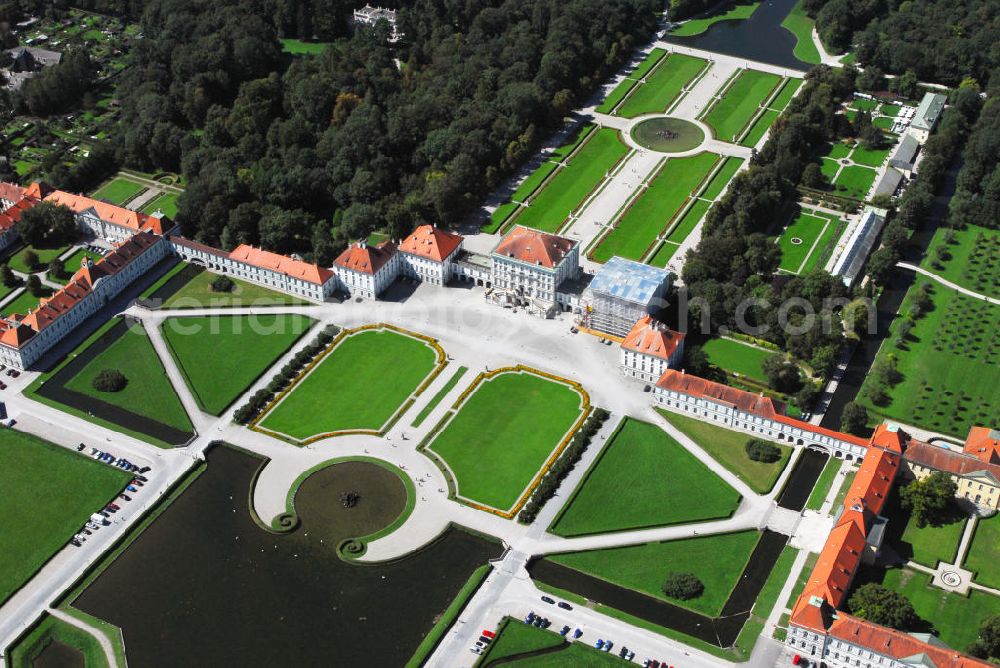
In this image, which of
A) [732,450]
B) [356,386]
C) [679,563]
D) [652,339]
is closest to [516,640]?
[679,563]

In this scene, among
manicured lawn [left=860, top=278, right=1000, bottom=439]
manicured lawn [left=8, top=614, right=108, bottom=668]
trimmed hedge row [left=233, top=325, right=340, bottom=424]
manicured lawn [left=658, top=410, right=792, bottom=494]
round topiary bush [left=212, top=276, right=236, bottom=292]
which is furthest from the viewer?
round topiary bush [left=212, top=276, right=236, bottom=292]

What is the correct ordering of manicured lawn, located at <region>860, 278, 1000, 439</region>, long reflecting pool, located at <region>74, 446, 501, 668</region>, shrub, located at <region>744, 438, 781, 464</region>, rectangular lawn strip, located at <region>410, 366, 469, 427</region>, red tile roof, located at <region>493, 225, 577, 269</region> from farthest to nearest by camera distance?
red tile roof, located at <region>493, 225, 577, 269</region>
rectangular lawn strip, located at <region>410, 366, 469, 427</region>
manicured lawn, located at <region>860, 278, 1000, 439</region>
shrub, located at <region>744, 438, 781, 464</region>
long reflecting pool, located at <region>74, 446, 501, 668</region>

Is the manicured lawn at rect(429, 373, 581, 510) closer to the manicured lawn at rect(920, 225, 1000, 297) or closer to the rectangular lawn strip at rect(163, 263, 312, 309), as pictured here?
the rectangular lawn strip at rect(163, 263, 312, 309)

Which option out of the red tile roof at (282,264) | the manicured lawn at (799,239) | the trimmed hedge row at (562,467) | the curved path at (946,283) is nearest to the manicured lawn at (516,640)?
the trimmed hedge row at (562,467)

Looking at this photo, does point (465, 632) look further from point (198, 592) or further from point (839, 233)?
point (839, 233)

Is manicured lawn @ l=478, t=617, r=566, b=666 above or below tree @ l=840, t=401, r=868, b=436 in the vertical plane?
below

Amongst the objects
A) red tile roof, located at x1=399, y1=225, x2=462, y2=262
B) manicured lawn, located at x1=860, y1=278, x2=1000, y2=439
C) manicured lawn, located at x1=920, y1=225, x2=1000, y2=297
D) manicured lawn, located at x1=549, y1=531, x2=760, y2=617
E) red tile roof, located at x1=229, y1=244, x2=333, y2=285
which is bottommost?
manicured lawn, located at x1=920, y1=225, x2=1000, y2=297

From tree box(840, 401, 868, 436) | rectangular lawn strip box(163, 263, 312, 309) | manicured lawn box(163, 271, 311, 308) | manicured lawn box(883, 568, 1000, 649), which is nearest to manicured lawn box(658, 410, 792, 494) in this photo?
tree box(840, 401, 868, 436)

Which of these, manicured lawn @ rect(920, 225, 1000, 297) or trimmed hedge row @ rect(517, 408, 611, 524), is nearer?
trimmed hedge row @ rect(517, 408, 611, 524)
